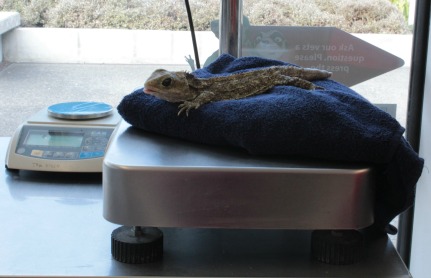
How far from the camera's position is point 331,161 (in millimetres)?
799

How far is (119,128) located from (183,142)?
0.37 ft

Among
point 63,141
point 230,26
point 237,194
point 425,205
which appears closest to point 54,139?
point 63,141

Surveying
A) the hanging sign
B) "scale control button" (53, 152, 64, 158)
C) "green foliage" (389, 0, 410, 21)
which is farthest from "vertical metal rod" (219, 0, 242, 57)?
"green foliage" (389, 0, 410, 21)

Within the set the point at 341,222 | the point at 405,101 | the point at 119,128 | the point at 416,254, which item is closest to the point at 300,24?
the point at 405,101

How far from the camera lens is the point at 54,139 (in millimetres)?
1181

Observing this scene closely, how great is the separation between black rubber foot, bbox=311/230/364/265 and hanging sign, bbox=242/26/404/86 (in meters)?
0.70

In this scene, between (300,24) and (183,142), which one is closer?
(183,142)

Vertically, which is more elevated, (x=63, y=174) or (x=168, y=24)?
(x=168, y=24)

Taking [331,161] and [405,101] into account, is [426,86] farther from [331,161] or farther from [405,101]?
[331,161]

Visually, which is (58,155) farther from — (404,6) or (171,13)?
(404,6)

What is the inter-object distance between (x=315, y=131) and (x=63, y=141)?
53cm

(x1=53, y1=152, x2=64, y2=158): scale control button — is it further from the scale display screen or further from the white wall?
the white wall

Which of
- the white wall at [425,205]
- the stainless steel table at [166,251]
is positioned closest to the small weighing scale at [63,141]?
the stainless steel table at [166,251]

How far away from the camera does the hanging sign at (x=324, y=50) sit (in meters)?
1.49
